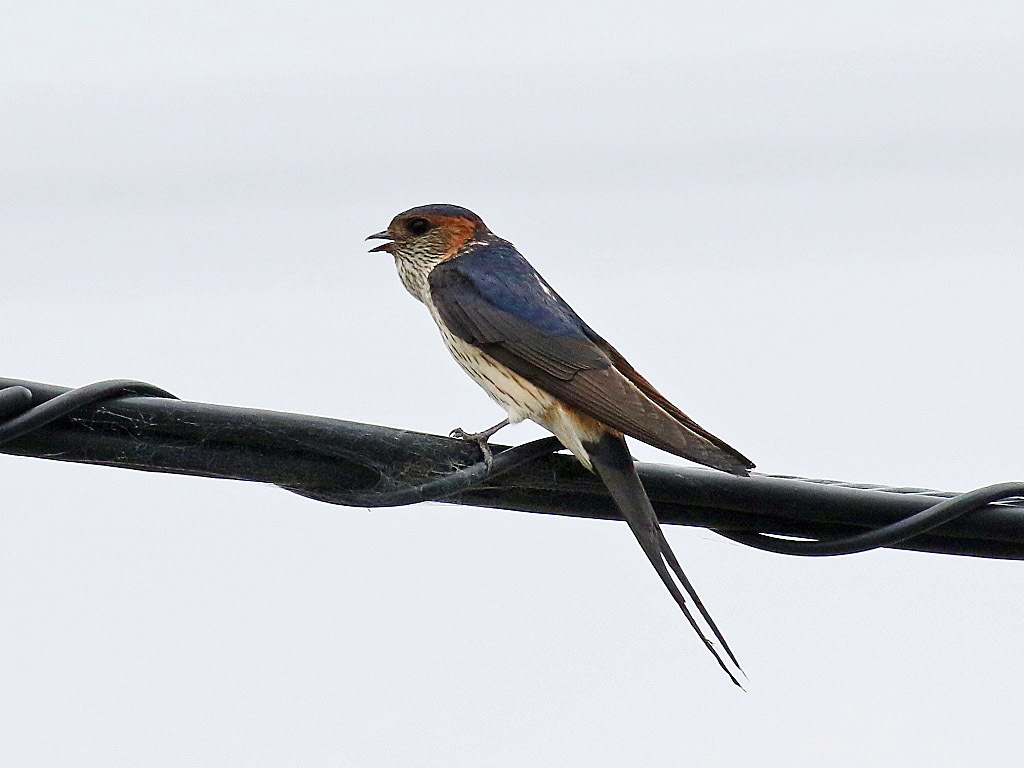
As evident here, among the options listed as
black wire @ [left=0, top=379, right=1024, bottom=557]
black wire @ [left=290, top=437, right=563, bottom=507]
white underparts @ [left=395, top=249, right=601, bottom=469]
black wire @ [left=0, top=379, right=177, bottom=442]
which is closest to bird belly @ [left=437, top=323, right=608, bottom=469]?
white underparts @ [left=395, top=249, right=601, bottom=469]

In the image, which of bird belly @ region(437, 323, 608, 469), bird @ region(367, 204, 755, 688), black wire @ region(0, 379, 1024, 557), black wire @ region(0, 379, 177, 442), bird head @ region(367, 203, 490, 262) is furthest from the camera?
bird head @ region(367, 203, 490, 262)

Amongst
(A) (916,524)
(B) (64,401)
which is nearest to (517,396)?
(A) (916,524)

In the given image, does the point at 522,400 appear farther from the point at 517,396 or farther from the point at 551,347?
the point at 551,347

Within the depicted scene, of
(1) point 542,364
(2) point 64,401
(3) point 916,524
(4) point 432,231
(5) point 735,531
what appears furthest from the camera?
(4) point 432,231

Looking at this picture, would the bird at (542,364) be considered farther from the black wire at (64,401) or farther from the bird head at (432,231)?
the black wire at (64,401)

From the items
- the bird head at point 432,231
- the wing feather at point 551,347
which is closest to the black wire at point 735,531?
the wing feather at point 551,347

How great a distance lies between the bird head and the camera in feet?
16.6

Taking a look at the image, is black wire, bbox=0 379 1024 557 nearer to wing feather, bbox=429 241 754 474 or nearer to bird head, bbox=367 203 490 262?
wing feather, bbox=429 241 754 474

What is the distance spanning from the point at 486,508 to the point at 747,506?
21.6 inches

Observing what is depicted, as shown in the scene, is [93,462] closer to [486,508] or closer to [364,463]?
[364,463]

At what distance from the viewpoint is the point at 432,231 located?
5.11 metres

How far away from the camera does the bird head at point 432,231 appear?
Answer: 5.06 m

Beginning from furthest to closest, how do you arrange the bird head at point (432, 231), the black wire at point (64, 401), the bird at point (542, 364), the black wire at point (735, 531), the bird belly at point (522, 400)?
the bird head at point (432, 231) < the bird belly at point (522, 400) < the bird at point (542, 364) < the black wire at point (735, 531) < the black wire at point (64, 401)

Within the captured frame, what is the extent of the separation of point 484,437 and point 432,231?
1600 millimetres
